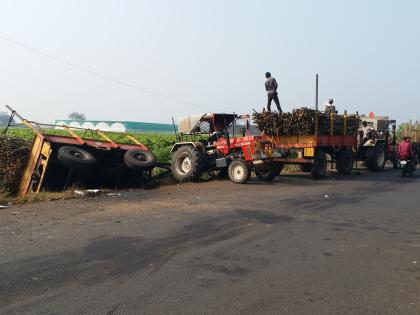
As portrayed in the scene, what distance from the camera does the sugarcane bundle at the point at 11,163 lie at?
12133mm

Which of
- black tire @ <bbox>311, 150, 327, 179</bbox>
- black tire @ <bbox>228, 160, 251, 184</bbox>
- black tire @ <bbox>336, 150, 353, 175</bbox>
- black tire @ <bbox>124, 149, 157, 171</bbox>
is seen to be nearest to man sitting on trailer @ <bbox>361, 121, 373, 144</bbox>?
black tire @ <bbox>336, 150, 353, 175</bbox>

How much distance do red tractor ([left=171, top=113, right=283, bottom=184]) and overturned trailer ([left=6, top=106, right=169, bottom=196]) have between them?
137cm

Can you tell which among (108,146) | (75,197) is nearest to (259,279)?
(75,197)

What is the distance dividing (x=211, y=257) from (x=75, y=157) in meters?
7.26

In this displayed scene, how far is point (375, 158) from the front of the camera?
19094 mm

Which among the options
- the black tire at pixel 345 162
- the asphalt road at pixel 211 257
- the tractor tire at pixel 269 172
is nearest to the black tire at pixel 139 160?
the asphalt road at pixel 211 257

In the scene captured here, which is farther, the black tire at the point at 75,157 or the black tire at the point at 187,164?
the black tire at the point at 187,164

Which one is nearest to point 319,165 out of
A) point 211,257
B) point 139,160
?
point 139,160

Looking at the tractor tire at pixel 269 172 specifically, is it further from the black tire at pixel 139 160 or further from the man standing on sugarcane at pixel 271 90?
the black tire at pixel 139 160

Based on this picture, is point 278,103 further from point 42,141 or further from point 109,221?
point 109,221

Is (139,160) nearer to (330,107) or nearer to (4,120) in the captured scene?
(330,107)

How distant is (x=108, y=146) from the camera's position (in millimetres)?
13797

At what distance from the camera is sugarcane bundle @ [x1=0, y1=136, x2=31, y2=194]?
12.1 m

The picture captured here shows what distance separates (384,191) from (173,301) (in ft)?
31.8
